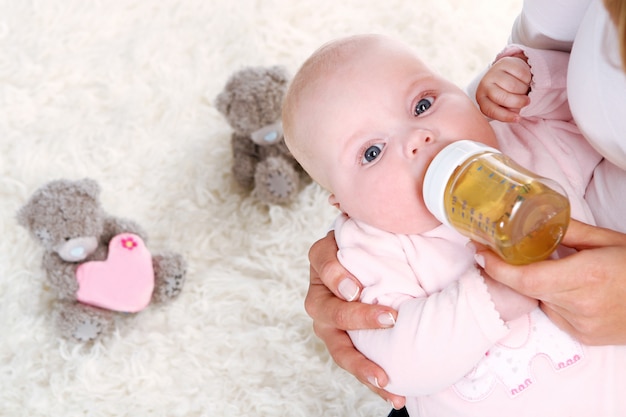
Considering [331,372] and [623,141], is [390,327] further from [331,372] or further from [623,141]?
[331,372]

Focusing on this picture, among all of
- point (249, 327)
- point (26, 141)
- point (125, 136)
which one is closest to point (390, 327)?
point (249, 327)

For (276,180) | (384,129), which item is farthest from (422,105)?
(276,180)

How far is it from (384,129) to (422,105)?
0.06 metres

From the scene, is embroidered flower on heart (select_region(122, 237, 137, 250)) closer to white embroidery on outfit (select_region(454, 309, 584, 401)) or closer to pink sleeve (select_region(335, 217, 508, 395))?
pink sleeve (select_region(335, 217, 508, 395))

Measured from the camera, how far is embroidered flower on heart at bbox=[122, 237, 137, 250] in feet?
4.92

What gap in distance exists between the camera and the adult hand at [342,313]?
0.96m

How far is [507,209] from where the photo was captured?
0.78 m

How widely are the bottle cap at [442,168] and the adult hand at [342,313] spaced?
0.52ft

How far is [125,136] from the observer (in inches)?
71.7

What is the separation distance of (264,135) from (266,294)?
1.11 feet

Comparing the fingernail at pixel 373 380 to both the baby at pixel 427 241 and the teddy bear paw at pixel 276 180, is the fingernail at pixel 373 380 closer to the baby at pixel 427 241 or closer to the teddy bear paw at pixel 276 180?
the baby at pixel 427 241

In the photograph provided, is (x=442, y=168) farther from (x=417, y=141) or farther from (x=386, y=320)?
(x=386, y=320)

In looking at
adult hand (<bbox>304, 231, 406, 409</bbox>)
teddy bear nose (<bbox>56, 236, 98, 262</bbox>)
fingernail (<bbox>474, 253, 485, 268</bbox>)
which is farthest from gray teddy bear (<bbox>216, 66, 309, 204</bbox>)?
fingernail (<bbox>474, 253, 485, 268</bbox>)

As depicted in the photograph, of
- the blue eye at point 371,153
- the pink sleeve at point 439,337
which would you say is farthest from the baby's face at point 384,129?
the pink sleeve at point 439,337
